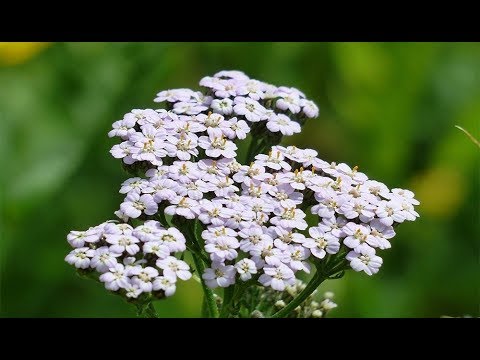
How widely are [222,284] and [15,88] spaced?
15.9ft

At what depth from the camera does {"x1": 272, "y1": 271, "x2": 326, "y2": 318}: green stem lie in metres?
3.92

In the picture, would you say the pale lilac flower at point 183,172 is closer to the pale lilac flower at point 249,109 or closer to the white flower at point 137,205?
the white flower at point 137,205

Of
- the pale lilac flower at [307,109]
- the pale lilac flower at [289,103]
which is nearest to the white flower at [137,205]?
the pale lilac flower at [289,103]

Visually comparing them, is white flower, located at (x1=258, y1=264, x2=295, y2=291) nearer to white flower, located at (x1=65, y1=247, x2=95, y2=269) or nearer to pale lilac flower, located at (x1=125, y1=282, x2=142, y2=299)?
pale lilac flower, located at (x1=125, y1=282, x2=142, y2=299)

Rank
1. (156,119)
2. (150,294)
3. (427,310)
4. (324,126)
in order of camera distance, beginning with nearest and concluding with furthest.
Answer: (150,294) → (156,119) → (427,310) → (324,126)

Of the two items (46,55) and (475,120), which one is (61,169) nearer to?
(46,55)

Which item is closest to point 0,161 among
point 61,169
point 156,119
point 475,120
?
point 61,169

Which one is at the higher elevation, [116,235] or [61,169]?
[61,169]

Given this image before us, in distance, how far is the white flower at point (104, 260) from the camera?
3.61 metres

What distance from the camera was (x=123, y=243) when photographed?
11.9 ft

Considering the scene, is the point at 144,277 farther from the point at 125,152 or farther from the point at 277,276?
the point at 125,152

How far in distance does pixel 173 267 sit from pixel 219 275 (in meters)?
0.21
